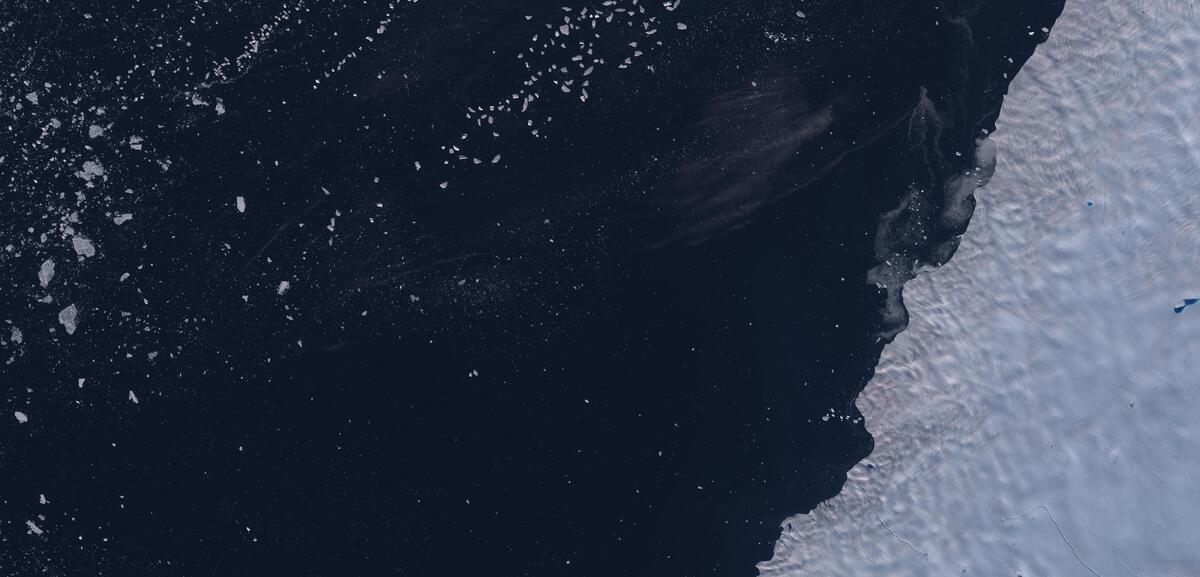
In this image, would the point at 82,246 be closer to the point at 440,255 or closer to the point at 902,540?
the point at 440,255

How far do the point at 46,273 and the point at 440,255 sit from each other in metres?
0.91

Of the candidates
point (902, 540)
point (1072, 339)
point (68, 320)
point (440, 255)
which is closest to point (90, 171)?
point (68, 320)

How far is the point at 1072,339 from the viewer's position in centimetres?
176

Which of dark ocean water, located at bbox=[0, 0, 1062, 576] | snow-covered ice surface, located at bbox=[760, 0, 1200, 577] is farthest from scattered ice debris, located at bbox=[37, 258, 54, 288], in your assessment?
snow-covered ice surface, located at bbox=[760, 0, 1200, 577]

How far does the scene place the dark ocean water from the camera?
1.75 metres

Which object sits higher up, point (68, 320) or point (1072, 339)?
point (68, 320)

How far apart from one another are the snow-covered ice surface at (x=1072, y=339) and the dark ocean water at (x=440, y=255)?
4.5 inches

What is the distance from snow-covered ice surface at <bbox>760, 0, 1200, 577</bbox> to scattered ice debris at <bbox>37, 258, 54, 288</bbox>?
193 centimetres

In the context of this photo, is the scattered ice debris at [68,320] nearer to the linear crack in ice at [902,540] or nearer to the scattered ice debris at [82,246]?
the scattered ice debris at [82,246]

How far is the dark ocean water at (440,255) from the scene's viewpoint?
5.74ft

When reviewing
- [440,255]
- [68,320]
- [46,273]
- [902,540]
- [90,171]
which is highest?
[90,171]

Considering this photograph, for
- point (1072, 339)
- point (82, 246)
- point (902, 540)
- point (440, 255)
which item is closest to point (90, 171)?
point (82, 246)

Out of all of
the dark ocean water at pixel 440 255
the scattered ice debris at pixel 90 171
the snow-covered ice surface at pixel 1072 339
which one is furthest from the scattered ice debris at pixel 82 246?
the snow-covered ice surface at pixel 1072 339

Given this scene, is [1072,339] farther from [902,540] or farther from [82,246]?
[82,246]
